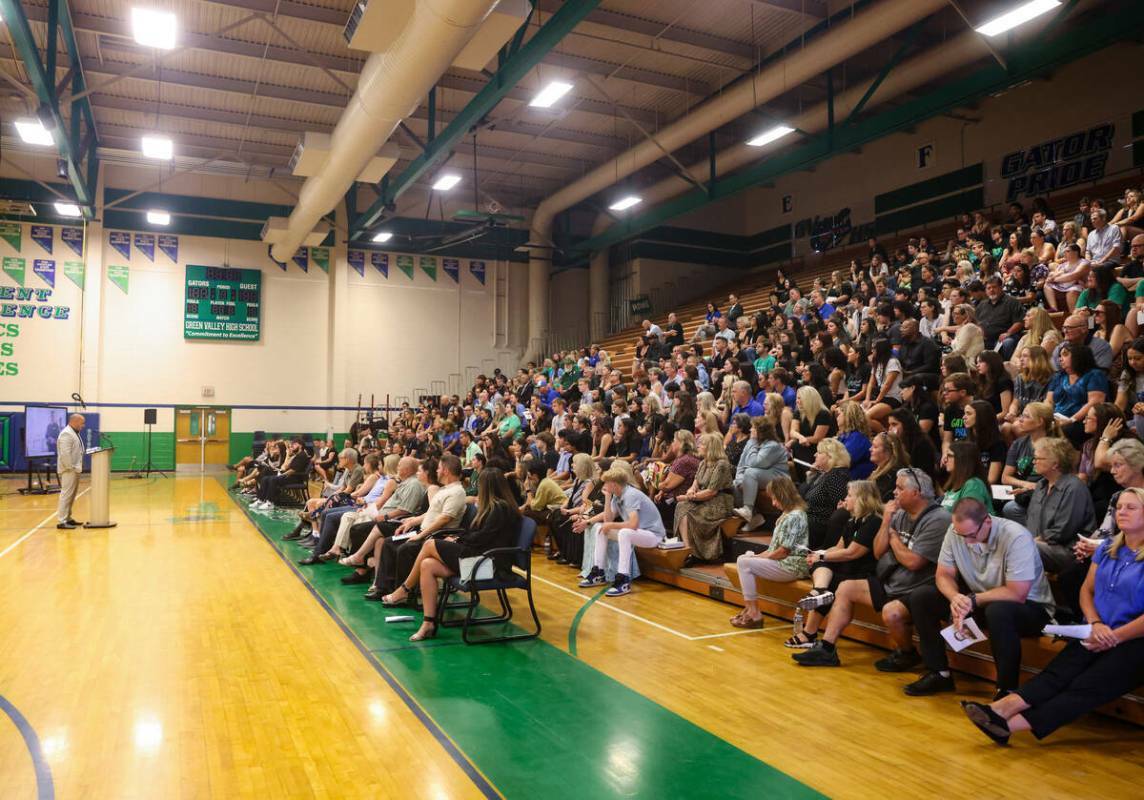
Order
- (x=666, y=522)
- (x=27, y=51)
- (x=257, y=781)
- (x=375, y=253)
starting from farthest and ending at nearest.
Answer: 1. (x=375, y=253)
2. (x=27, y=51)
3. (x=666, y=522)
4. (x=257, y=781)

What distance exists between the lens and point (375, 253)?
909 inches

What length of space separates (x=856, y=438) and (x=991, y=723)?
338cm

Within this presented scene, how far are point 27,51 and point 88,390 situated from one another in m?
11.8

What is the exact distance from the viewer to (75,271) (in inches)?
800

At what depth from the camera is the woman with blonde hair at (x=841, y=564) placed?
5188 mm

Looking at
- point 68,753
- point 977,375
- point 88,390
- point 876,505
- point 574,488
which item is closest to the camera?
point 68,753

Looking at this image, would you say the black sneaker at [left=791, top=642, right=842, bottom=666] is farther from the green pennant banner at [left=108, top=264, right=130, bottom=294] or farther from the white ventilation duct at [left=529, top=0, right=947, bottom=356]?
the green pennant banner at [left=108, top=264, right=130, bottom=294]

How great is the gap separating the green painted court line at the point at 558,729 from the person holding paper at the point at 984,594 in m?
1.41

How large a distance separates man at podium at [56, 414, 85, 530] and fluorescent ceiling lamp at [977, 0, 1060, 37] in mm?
11850

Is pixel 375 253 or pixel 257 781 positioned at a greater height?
pixel 375 253

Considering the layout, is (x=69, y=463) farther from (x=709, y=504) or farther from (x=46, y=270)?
(x=46, y=270)

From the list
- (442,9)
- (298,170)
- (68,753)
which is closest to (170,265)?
(298,170)

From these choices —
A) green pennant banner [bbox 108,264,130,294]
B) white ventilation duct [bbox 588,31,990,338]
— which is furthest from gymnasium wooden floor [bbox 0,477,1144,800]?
green pennant banner [bbox 108,264,130,294]

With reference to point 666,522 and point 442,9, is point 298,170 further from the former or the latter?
point 666,522
